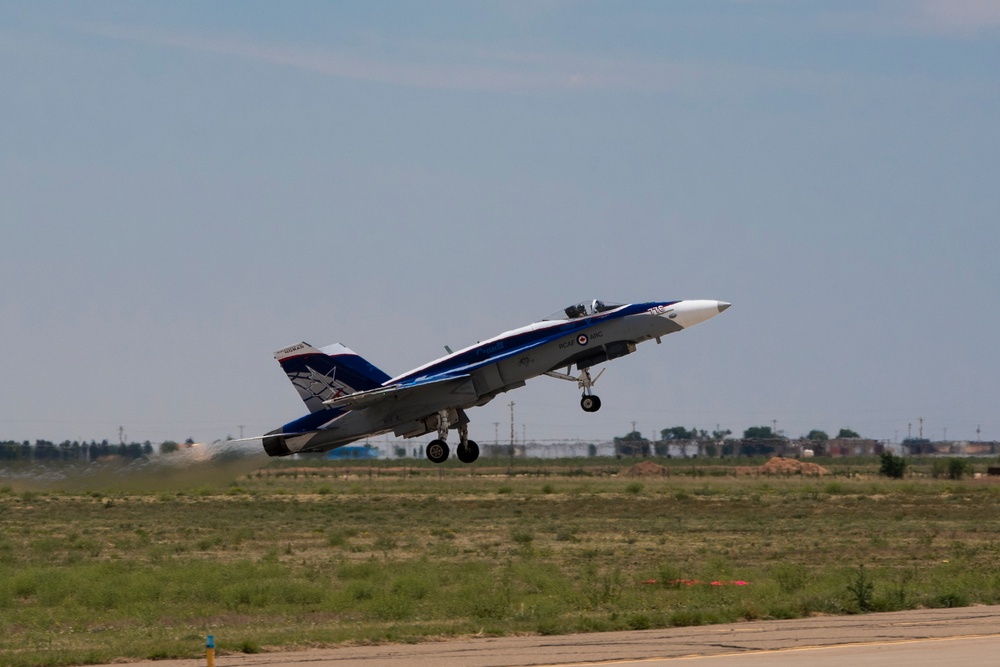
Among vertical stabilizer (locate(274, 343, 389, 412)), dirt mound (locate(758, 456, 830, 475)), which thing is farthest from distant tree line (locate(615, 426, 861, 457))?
vertical stabilizer (locate(274, 343, 389, 412))

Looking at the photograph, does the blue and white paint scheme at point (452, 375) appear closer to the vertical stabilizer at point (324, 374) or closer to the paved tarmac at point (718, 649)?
the vertical stabilizer at point (324, 374)

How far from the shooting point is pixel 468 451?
119 ft

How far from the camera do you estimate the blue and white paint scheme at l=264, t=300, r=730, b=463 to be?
33719 millimetres

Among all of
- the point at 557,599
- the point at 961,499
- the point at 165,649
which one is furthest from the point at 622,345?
the point at 961,499

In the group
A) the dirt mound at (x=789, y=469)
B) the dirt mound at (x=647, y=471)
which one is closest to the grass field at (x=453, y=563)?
the dirt mound at (x=647, y=471)

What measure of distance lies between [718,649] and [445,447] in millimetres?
17285

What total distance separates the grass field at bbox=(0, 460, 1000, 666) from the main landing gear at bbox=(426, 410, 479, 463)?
2886 millimetres

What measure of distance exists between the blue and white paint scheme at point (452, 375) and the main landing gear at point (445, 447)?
0.03 meters

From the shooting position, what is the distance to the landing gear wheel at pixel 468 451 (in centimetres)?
3609

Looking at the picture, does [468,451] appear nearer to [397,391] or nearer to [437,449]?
[437,449]

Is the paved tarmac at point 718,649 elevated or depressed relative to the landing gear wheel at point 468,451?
depressed

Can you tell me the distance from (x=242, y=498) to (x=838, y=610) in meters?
47.5

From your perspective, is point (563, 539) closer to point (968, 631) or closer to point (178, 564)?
point (178, 564)

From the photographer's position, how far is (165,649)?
21109 millimetres
